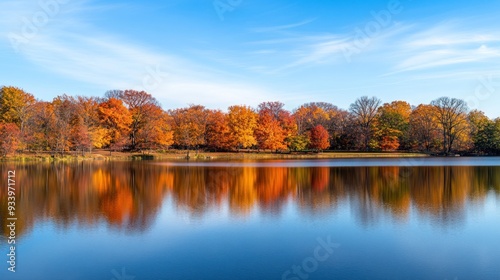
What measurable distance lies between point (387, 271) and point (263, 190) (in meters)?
13.6

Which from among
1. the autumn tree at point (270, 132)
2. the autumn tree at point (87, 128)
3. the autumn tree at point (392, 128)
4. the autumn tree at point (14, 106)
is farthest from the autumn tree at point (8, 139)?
the autumn tree at point (392, 128)

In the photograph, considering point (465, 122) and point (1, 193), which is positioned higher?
point (465, 122)

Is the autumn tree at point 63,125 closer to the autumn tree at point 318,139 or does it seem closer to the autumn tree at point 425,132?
the autumn tree at point 318,139

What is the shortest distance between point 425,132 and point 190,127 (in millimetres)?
40486

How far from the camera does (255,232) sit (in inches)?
504

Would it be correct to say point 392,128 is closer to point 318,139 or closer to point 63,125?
point 318,139

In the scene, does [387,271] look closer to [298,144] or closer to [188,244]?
[188,244]

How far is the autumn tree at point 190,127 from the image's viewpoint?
203ft

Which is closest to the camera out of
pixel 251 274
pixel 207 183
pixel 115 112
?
pixel 251 274

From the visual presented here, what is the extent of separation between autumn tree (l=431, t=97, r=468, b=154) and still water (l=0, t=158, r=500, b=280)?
170 ft

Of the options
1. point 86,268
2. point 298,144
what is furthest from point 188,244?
point 298,144

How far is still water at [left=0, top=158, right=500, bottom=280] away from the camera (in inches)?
364

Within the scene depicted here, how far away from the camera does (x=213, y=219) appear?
1478cm

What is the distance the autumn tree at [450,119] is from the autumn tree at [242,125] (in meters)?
33.4
